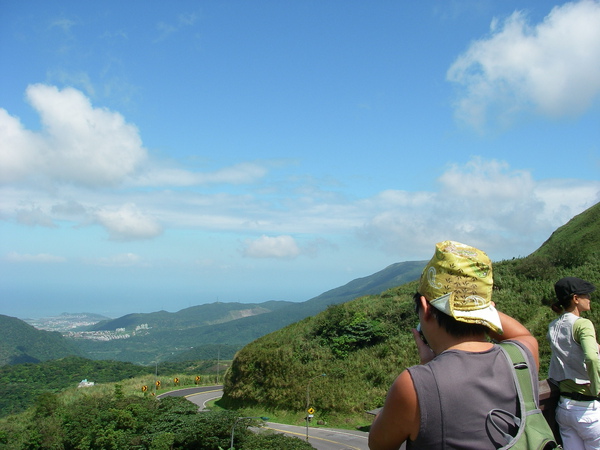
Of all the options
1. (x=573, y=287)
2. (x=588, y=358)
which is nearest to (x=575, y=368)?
(x=588, y=358)

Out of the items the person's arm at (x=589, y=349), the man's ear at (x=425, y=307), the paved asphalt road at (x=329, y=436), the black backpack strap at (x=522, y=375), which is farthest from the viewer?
the paved asphalt road at (x=329, y=436)

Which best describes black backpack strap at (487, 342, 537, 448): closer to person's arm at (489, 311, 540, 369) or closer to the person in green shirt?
person's arm at (489, 311, 540, 369)

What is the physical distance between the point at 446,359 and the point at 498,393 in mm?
233

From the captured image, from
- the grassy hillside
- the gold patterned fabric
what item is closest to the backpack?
the gold patterned fabric

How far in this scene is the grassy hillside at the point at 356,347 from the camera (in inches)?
987

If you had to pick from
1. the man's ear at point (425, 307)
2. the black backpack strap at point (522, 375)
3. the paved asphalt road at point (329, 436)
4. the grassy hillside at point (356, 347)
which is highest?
the man's ear at point (425, 307)

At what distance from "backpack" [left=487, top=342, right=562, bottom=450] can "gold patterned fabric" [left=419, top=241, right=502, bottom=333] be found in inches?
7.1

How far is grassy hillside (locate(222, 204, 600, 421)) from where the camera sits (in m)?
25.1

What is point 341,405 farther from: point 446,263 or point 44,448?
point 446,263

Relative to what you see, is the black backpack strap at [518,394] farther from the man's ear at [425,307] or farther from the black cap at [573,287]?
the black cap at [573,287]

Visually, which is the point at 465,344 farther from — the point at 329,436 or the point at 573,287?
the point at 329,436

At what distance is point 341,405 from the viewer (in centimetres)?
2483

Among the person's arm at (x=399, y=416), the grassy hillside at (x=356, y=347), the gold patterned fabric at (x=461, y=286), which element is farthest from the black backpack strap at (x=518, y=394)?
the grassy hillside at (x=356, y=347)

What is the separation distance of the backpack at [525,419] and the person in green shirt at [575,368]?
1540 mm
